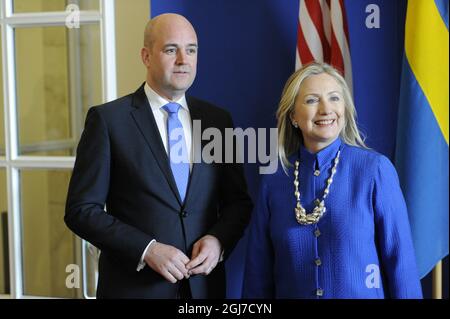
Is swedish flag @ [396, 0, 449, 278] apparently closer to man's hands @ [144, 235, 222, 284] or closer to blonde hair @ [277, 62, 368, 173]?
blonde hair @ [277, 62, 368, 173]

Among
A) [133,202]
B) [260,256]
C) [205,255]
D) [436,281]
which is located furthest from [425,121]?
[133,202]

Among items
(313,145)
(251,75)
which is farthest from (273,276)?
(251,75)

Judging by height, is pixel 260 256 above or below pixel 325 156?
below

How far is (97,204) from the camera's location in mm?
1441

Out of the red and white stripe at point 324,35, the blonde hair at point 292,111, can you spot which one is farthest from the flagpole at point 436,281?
the red and white stripe at point 324,35

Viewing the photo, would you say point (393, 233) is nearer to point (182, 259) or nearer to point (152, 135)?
point (182, 259)

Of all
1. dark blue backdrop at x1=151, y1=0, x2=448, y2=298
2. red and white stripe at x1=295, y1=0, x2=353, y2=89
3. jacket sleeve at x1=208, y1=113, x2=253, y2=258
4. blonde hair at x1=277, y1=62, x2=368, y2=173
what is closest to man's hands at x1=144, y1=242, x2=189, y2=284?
jacket sleeve at x1=208, y1=113, x2=253, y2=258

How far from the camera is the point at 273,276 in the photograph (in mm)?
1532

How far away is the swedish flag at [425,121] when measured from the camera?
1.54 m

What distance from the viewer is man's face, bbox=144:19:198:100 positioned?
1.45m

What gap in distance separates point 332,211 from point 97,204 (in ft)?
1.81

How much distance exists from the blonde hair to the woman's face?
2 centimetres

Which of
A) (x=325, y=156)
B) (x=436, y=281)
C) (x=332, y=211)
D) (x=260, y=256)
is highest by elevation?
(x=325, y=156)

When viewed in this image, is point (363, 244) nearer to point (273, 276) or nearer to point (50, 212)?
point (273, 276)
